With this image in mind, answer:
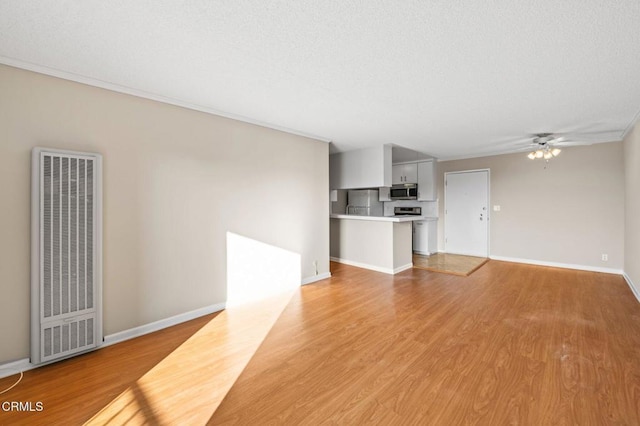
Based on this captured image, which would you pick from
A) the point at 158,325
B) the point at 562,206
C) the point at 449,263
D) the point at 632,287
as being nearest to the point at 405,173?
the point at 449,263

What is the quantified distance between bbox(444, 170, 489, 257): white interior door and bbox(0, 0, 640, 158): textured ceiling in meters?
3.12

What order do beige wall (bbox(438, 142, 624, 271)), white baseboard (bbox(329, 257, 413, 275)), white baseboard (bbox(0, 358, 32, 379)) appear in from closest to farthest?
white baseboard (bbox(0, 358, 32, 379)) < beige wall (bbox(438, 142, 624, 271)) < white baseboard (bbox(329, 257, 413, 275))

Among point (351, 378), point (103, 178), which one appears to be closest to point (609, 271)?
point (351, 378)

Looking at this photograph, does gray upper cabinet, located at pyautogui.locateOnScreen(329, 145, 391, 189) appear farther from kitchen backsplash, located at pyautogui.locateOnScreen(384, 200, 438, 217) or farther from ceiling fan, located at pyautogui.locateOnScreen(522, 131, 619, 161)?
ceiling fan, located at pyautogui.locateOnScreen(522, 131, 619, 161)

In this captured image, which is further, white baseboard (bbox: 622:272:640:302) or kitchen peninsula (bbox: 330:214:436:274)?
kitchen peninsula (bbox: 330:214:436:274)

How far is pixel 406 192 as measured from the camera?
6.97 metres

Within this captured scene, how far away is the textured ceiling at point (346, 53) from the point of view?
1612mm

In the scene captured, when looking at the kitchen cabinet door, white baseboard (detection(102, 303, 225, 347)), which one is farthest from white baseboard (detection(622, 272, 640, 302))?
white baseboard (detection(102, 303, 225, 347))

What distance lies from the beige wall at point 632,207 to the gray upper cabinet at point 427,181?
3.17 meters

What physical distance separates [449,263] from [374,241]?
1.78 meters

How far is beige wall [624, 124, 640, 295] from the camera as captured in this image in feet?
12.1

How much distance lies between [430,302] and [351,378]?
6.52ft

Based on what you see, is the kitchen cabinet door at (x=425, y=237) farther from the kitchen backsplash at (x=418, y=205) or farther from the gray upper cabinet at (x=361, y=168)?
the gray upper cabinet at (x=361, y=168)

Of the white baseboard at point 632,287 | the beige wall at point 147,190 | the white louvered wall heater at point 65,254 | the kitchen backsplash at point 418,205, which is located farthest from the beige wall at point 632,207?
the white louvered wall heater at point 65,254
